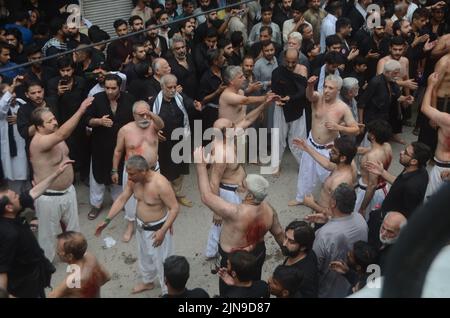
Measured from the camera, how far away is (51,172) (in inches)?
231

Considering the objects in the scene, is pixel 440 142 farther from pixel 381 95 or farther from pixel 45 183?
pixel 45 183

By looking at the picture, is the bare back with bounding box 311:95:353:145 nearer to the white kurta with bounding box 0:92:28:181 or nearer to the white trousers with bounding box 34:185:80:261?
the white trousers with bounding box 34:185:80:261

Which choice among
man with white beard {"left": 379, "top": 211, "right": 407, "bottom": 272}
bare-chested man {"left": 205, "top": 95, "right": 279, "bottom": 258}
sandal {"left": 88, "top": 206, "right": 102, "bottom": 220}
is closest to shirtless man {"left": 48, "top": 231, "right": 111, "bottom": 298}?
bare-chested man {"left": 205, "top": 95, "right": 279, "bottom": 258}

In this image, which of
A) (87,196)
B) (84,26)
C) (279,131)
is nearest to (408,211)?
(279,131)

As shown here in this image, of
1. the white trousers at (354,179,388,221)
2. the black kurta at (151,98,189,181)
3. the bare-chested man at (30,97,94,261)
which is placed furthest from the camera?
the black kurta at (151,98,189,181)

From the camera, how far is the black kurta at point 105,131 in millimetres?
6695

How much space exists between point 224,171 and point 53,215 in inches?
67.3

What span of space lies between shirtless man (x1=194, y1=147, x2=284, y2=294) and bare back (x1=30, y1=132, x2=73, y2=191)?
1.46 meters

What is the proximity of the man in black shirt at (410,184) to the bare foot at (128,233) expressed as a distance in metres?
2.70

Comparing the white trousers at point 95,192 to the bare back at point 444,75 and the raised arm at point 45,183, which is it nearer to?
the raised arm at point 45,183

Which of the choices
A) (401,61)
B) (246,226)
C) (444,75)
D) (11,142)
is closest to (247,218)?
(246,226)

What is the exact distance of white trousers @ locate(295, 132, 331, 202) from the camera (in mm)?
6961

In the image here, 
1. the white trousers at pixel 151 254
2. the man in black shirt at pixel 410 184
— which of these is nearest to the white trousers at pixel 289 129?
the man in black shirt at pixel 410 184

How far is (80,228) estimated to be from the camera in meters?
6.84
